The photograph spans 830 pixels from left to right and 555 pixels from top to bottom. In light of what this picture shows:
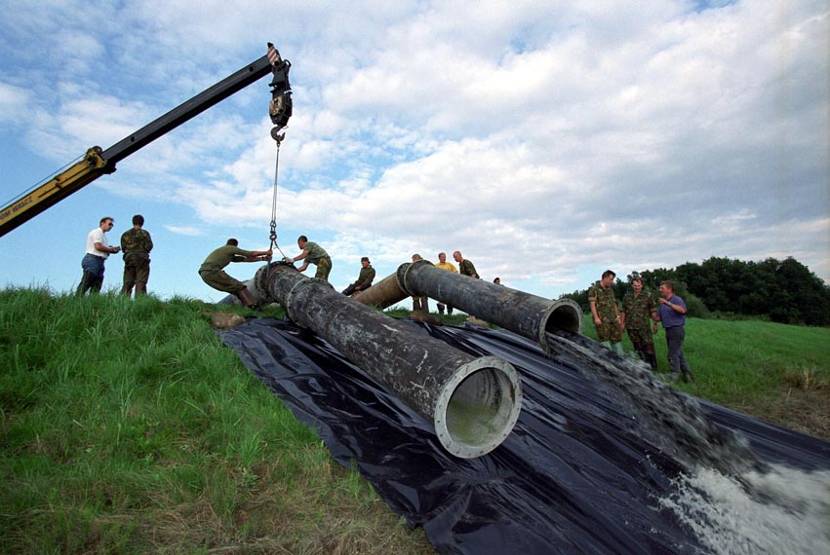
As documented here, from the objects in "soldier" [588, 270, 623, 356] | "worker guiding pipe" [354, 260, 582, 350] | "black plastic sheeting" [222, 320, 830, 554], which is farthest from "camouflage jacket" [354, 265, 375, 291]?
"black plastic sheeting" [222, 320, 830, 554]

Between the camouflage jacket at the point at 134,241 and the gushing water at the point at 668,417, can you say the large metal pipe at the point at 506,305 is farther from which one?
the camouflage jacket at the point at 134,241

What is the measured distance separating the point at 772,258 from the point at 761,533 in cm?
5653

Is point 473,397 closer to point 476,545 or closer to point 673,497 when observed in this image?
point 476,545

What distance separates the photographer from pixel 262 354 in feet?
17.1

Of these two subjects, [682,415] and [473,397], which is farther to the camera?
[682,415]

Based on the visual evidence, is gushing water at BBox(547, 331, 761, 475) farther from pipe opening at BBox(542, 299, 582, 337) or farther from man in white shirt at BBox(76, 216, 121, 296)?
man in white shirt at BBox(76, 216, 121, 296)

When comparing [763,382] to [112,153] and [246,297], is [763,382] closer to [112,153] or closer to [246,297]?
[246,297]

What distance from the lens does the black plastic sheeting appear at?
259 centimetres

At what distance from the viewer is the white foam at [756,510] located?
106 inches

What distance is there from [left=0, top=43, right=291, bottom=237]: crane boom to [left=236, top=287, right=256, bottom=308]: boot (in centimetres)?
297

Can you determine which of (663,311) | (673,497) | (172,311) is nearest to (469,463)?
(673,497)

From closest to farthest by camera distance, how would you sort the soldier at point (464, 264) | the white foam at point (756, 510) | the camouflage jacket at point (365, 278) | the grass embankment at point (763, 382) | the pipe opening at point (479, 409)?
1. the white foam at point (756, 510)
2. the pipe opening at point (479, 409)
3. the grass embankment at point (763, 382)
4. the soldier at point (464, 264)
5. the camouflage jacket at point (365, 278)

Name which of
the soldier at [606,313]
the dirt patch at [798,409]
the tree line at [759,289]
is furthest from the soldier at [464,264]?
the tree line at [759,289]

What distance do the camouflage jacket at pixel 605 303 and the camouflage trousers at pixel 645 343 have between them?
0.59 metres
